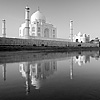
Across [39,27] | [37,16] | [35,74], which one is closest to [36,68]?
[35,74]

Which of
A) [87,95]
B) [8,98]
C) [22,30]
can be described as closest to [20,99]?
[8,98]

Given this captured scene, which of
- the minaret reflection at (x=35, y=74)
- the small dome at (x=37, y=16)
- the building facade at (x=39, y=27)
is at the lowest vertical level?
the minaret reflection at (x=35, y=74)

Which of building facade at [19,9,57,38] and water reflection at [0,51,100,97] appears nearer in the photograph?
water reflection at [0,51,100,97]

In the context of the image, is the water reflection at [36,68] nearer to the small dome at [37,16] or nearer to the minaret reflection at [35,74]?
the minaret reflection at [35,74]

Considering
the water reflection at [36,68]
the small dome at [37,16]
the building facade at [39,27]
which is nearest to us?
the water reflection at [36,68]

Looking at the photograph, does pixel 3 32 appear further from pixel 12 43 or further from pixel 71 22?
pixel 71 22

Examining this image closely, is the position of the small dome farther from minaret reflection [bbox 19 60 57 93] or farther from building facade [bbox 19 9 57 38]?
minaret reflection [bbox 19 60 57 93]

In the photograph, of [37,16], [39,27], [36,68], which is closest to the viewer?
[36,68]

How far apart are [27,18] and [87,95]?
106 feet

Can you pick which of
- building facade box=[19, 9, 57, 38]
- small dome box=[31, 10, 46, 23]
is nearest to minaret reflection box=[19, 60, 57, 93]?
building facade box=[19, 9, 57, 38]

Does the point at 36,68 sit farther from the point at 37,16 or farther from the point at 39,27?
the point at 37,16

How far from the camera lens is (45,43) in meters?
33.3

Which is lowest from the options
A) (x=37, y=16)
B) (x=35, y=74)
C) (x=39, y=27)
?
(x=35, y=74)

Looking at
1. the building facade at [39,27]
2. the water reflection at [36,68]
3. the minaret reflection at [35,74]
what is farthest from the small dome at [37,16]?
the minaret reflection at [35,74]
